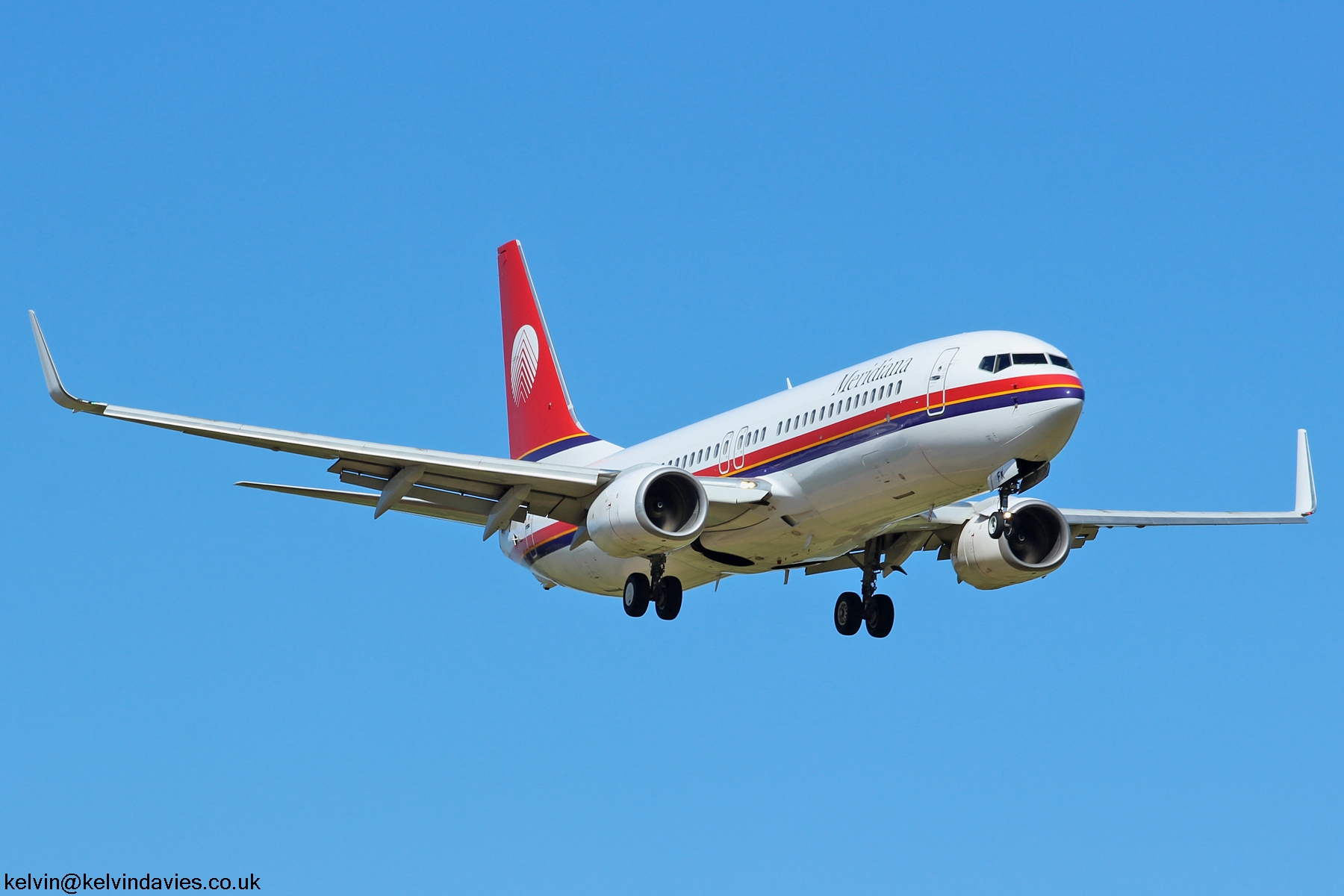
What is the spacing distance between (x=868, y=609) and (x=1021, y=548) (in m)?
3.83

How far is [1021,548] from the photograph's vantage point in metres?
36.6

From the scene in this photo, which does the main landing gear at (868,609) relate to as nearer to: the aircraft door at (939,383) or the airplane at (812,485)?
the airplane at (812,485)

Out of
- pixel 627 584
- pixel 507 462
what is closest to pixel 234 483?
pixel 507 462

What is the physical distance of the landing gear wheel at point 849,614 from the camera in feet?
126

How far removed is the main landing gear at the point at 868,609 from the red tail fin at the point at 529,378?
8885mm

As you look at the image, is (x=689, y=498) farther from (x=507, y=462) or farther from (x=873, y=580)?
(x=873, y=580)

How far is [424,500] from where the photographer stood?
118ft

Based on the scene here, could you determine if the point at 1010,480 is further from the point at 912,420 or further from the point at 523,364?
the point at 523,364

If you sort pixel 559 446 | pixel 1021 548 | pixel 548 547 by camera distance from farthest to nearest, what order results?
pixel 559 446, pixel 548 547, pixel 1021 548

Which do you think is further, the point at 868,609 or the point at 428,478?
the point at 868,609

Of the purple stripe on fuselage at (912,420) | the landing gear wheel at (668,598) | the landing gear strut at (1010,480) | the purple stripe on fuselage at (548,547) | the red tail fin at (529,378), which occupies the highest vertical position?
the red tail fin at (529,378)

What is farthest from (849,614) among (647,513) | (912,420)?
(912,420)

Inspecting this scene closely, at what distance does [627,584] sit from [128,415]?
11233mm

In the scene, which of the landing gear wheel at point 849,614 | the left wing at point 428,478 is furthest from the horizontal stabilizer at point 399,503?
the landing gear wheel at point 849,614
